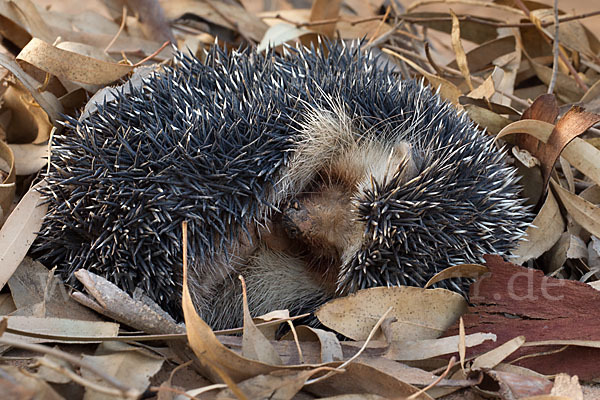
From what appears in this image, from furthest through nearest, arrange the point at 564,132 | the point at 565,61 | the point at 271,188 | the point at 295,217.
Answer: the point at 565,61
the point at 564,132
the point at 295,217
the point at 271,188

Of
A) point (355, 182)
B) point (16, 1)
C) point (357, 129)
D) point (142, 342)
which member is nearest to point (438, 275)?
point (355, 182)

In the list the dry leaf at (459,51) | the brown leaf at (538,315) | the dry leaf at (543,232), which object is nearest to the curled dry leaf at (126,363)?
the brown leaf at (538,315)

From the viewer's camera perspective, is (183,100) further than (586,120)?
No

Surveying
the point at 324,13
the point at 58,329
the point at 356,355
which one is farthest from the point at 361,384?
the point at 324,13

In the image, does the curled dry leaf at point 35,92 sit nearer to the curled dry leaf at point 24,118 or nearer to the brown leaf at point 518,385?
the curled dry leaf at point 24,118

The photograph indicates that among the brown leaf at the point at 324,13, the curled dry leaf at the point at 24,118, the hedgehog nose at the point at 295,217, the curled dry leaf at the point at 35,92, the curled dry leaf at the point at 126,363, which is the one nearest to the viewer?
the curled dry leaf at the point at 126,363

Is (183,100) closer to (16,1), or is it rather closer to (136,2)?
(16,1)

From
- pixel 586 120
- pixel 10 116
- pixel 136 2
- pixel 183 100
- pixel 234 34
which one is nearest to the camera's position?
pixel 183 100

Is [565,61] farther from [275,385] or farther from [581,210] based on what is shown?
[275,385]
